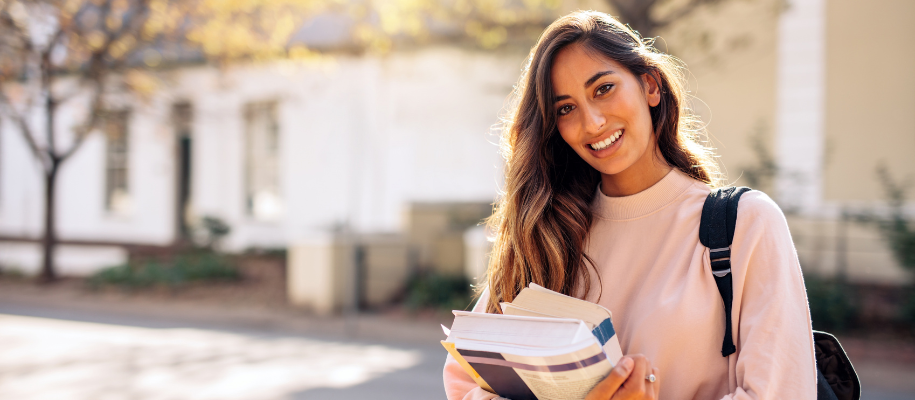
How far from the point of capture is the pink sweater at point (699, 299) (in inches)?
58.1

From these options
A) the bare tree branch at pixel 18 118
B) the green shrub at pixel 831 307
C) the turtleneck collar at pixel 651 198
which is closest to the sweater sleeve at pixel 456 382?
the turtleneck collar at pixel 651 198

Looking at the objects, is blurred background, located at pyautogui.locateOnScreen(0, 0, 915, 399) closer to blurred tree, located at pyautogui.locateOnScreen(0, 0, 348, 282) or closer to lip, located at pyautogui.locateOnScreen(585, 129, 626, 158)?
blurred tree, located at pyautogui.locateOnScreen(0, 0, 348, 282)

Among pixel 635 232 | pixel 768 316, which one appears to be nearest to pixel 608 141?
pixel 635 232

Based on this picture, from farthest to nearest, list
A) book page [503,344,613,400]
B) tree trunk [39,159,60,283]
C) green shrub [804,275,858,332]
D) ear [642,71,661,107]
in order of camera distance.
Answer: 1. tree trunk [39,159,60,283]
2. green shrub [804,275,858,332]
3. ear [642,71,661,107]
4. book page [503,344,613,400]

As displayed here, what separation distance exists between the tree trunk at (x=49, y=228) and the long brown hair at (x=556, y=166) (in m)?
13.1

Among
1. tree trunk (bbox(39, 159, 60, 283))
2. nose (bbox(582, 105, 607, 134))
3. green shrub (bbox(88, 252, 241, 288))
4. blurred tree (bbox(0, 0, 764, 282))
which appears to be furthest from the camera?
tree trunk (bbox(39, 159, 60, 283))

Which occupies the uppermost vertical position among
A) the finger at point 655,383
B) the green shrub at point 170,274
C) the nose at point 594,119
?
the nose at point 594,119

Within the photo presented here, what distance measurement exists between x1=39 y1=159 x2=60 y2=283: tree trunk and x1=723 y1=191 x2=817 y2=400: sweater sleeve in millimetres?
13718

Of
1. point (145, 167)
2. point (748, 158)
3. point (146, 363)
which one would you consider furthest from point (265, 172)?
point (748, 158)

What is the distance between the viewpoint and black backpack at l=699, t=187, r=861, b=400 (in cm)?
156

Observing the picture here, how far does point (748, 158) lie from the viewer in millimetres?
10047

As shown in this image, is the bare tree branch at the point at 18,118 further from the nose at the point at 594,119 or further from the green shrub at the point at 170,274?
the nose at the point at 594,119

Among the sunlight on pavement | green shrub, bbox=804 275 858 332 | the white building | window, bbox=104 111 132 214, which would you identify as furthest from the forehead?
window, bbox=104 111 132 214

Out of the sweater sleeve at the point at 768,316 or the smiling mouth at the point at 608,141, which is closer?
the sweater sleeve at the point at 768,316
